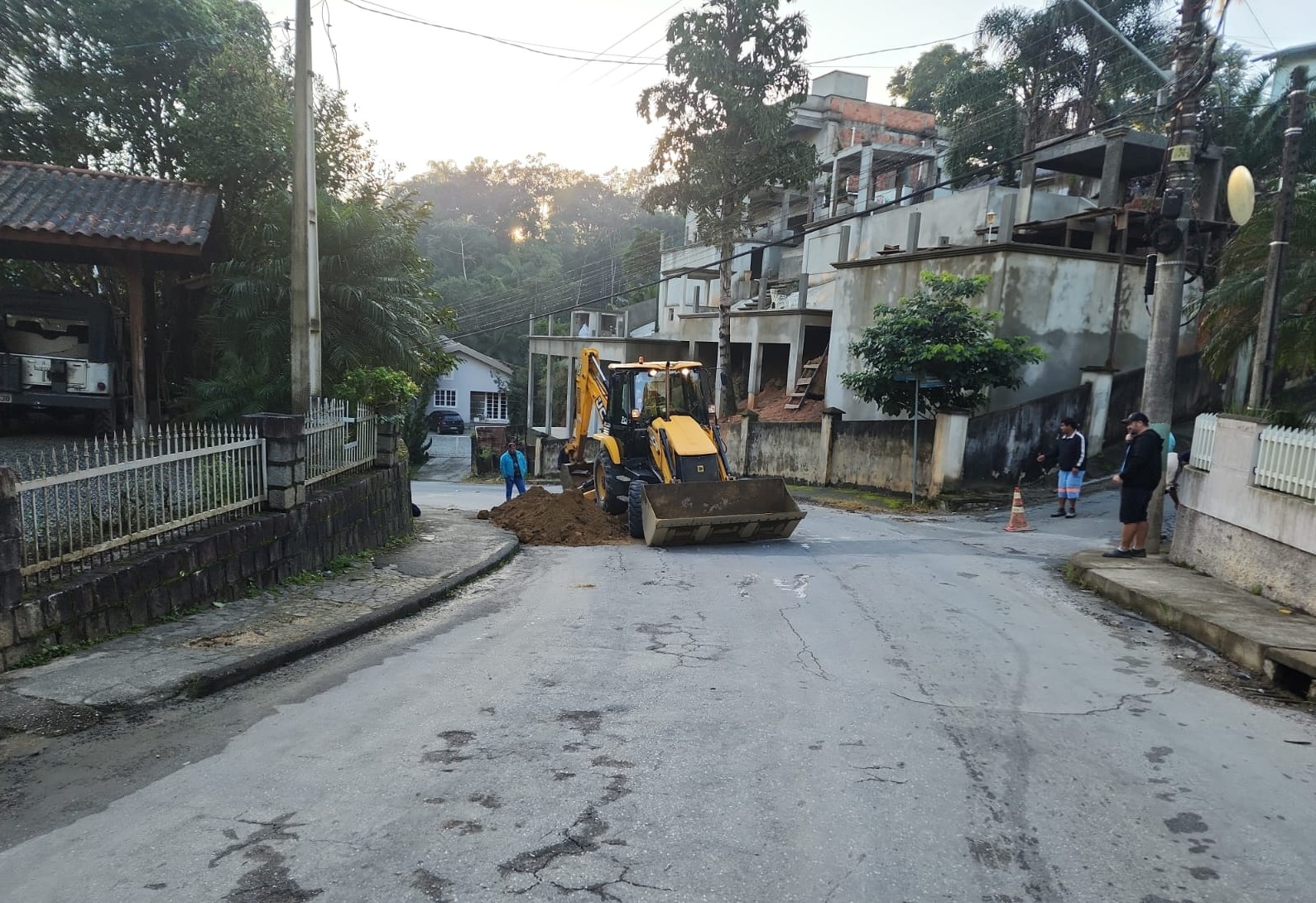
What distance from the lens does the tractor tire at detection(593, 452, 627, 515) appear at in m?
13.9

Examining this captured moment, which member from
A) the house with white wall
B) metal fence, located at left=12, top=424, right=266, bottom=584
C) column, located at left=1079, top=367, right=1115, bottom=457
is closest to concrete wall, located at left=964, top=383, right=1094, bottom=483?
column, located at left=1079, top=367, right=1115, bottom=457

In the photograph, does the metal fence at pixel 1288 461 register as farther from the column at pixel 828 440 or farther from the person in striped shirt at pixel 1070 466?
the column at pixel 828 440

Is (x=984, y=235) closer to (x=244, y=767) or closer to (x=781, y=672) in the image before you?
(x=781, y=672)

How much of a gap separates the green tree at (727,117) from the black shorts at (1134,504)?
15.5m

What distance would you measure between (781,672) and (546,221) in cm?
6928

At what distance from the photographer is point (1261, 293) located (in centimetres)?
1215

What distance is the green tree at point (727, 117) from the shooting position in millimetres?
24594

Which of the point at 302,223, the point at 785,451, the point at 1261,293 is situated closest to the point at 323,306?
the point at 302,223

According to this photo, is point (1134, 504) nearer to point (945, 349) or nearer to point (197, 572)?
point (945, 349)

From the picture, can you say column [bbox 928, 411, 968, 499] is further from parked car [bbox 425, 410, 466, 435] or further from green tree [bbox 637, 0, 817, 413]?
parked car [bbox 425, 410, 466, 435]

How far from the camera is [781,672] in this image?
5895 mm

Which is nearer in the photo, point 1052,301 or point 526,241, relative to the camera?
point 1052,301

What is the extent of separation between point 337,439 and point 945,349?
11409 mm

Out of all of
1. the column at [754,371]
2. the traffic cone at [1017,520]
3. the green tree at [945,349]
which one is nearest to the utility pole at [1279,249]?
the traffic cone at [1017,520]
